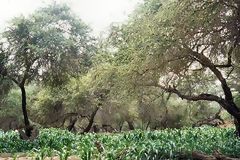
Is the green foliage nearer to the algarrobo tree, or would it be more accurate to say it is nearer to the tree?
the algarrobo tree

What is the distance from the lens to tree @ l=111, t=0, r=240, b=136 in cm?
1297

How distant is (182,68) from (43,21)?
942 centimetres

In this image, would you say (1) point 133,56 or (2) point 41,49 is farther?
(2) point 41,49

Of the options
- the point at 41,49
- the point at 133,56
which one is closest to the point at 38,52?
the point at 41,49

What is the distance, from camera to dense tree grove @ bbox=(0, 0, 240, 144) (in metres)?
13.6

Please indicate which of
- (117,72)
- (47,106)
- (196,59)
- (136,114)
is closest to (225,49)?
(196,59)

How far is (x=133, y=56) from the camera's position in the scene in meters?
15.5

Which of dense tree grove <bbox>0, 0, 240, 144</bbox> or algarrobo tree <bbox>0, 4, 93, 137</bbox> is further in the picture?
algarrobo tree <bbox>0, 4, 93, 137</bbox>

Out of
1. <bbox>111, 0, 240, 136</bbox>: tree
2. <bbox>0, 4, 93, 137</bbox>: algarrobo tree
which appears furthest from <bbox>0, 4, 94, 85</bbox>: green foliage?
<bbox>111, 0, 240, 136</bbox>: tree

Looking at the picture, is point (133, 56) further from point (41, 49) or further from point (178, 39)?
point (41, 49)

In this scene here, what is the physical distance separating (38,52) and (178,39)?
9.04m

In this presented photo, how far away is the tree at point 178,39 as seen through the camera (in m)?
13.0

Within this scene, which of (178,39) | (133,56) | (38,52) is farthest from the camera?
(38,52)

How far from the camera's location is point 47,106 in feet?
114
